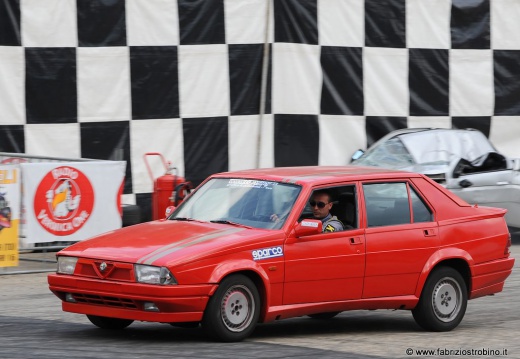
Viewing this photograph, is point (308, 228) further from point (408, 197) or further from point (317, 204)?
point (408, 197)

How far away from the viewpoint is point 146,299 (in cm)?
670

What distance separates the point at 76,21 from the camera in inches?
506

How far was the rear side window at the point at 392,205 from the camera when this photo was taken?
781 cm

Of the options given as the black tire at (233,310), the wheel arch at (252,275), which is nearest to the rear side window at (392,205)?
the wheel arch at (252,275)

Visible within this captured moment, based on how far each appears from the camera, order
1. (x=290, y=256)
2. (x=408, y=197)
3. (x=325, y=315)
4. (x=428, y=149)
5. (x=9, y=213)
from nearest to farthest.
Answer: (x=290, y=256) → (x=408, y=197) → (x=325, y=315) → (x=9, y=213) → (x=428, y=149)

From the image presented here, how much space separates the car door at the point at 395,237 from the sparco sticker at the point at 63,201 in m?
4.16

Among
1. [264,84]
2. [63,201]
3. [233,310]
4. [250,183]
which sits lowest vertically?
[233,310]

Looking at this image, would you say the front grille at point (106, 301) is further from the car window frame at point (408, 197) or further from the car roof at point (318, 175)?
the car window frame at point (408, 197)

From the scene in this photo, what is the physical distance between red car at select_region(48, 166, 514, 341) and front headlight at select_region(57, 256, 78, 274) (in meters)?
0.01

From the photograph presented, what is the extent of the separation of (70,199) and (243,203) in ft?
12.7

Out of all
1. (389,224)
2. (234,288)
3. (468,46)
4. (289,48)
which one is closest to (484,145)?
(468,46)

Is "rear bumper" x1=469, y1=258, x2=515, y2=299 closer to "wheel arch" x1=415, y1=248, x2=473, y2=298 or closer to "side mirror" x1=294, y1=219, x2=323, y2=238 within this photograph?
"wheel arch" x1=415, y1=248, x2=473, y2=298

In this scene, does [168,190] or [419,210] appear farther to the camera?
[168,190]

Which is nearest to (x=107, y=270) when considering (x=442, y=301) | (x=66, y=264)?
(x=66, y=264)
